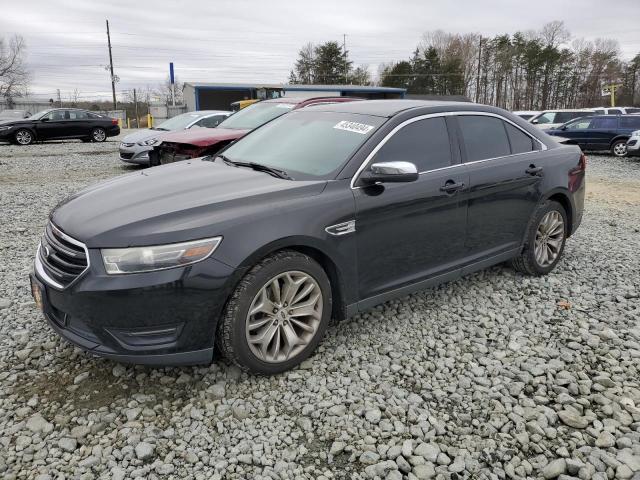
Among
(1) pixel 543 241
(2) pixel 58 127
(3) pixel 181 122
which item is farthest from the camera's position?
(2) pixel 58 127

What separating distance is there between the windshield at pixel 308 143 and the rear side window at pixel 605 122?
51.1 ft

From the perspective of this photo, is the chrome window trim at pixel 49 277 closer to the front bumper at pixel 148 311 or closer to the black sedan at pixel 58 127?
the front bumper at pixel 148 311

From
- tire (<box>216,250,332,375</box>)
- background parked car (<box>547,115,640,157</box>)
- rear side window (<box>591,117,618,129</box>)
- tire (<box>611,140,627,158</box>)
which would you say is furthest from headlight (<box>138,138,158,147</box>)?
tire (<box>611,140,627,158</box>)

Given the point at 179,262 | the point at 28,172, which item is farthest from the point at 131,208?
the point at 28,172

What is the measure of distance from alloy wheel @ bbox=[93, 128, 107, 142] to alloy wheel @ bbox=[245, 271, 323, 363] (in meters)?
19.3

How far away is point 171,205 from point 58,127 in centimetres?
1855

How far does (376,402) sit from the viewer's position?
281 centimetres

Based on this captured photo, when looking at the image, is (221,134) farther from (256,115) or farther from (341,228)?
(341,228)

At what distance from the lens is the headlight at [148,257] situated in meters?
2.55

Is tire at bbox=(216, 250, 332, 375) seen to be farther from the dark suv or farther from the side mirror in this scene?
the side mirror

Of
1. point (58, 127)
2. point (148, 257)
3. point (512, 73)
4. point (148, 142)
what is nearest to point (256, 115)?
point (148, 142)

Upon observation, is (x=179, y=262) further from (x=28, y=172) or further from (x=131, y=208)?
(x=28, y=172)

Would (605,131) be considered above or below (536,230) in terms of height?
above

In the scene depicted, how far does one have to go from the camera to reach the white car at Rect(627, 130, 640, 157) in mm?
14359
